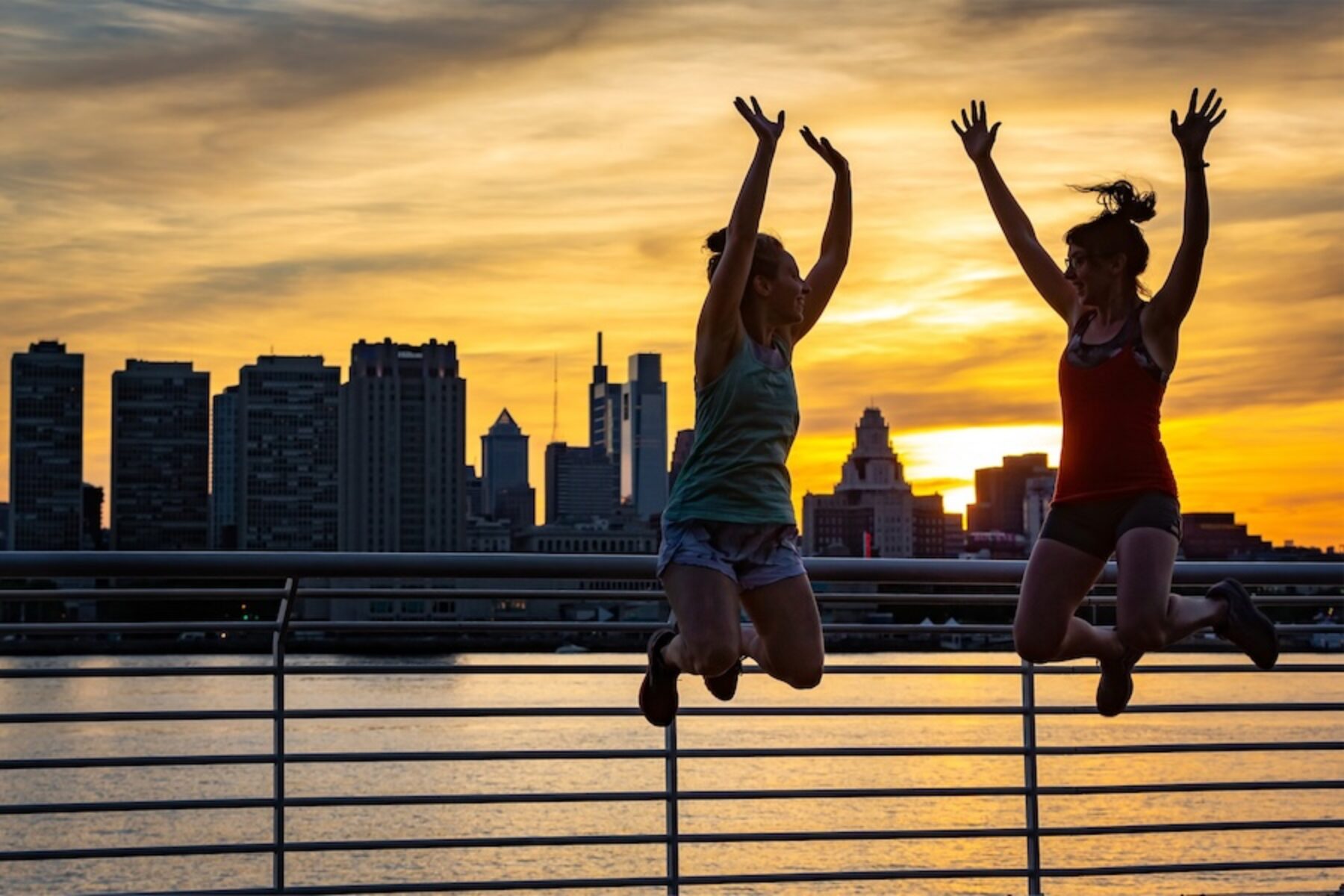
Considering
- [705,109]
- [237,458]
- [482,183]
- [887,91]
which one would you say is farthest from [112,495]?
[887,91]

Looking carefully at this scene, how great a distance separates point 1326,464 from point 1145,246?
4236 centimetres

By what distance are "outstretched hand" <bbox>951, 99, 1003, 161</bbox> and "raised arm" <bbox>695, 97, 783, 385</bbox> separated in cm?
97

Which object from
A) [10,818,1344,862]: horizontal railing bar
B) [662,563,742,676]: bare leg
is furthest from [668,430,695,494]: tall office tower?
[10,818,1344,862]: horizontal railing bar

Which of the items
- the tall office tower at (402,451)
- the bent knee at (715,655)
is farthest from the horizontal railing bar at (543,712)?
the tall office tower at (402,451)

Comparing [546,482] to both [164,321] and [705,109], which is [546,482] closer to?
[164,321]

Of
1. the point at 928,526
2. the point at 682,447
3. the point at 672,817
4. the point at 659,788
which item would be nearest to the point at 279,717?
the point at 672,817

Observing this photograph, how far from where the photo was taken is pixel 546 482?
190 metres

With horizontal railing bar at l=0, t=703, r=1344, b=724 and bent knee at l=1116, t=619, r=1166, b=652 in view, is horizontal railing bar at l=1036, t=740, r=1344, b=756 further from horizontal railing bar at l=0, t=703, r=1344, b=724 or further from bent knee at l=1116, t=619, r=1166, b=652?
bent knee at l=1116, t=619, r=1166, b=652

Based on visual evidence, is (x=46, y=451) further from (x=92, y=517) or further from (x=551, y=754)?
(x=551, y=754)

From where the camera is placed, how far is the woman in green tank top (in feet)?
15.7

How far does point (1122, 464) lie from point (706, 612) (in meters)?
1.25

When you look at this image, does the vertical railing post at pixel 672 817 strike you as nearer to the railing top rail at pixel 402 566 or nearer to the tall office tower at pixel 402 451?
the railing top rail at pixel 402 566

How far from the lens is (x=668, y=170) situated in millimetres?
52125

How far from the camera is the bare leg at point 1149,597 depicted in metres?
4.98
